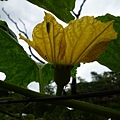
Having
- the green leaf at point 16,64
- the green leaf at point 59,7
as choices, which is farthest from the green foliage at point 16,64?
the green leaf at point 59,7

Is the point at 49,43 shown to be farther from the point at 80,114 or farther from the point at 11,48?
the point at 80,114

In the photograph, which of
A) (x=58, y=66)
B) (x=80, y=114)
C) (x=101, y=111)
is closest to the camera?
(x=101, y=111)

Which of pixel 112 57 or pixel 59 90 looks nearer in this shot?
pixel 59 90

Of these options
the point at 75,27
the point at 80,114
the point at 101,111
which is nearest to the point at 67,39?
the point at 75,27

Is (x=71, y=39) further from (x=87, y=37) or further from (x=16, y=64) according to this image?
(x=16, y=64)

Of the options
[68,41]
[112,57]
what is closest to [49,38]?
[68,41]

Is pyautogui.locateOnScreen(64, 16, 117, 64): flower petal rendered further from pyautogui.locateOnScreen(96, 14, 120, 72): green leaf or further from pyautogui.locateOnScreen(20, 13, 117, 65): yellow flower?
pyautogui.locateOnScreen(96, 14, 120, 72): green leaf
